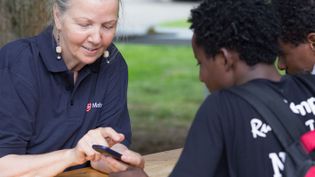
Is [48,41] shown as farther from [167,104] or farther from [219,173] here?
[167,104]

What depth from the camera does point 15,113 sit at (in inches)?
105

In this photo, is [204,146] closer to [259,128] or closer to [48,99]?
[259,128]

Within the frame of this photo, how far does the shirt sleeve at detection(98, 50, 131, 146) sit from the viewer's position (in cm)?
296

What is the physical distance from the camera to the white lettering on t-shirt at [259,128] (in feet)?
6.59

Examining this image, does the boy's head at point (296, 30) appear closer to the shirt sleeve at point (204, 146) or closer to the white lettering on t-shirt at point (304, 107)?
the white lettering on t-shirt at point (304, 107)

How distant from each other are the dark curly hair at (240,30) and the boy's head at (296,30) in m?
0.45

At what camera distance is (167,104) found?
9070 mm

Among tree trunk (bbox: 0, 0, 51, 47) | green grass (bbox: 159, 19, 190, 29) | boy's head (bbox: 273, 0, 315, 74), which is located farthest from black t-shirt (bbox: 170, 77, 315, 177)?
green grass (bbox: 159, 19, 190, 29)

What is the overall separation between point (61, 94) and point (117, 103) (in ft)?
0.89

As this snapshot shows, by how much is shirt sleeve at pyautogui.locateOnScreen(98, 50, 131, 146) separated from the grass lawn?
3.64 metres

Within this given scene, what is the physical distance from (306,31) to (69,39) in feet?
2.89

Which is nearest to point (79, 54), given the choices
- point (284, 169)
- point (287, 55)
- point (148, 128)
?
point (287, 55)

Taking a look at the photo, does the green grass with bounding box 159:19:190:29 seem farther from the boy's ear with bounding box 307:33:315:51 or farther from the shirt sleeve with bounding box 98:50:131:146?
the boy's ear with bounding box 307:33:315:51

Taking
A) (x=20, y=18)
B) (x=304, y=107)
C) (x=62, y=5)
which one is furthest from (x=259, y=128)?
(x=20, y=18)
